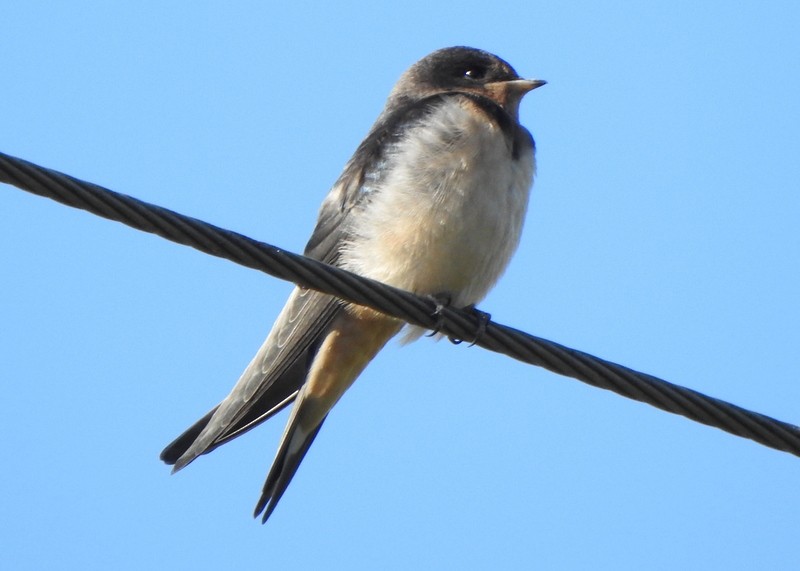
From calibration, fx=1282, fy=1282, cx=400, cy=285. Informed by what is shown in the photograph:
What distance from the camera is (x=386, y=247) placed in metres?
5.53

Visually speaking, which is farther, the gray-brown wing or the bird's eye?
the bird's eye

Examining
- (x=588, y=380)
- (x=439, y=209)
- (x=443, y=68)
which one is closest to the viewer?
(x=588, y=380)

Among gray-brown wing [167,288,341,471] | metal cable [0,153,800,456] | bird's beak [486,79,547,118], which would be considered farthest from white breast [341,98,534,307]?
metal cable [0,153,800,456]

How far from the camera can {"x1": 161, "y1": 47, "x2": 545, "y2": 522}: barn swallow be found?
5441 millimetres

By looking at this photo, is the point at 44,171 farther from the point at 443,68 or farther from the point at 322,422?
the point at 443,68

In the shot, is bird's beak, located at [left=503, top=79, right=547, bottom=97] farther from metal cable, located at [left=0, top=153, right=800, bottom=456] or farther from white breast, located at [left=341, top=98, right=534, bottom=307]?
metal cable, located at [left=0, top=153, right=800, bottom=456]

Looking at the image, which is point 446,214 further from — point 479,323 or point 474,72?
point 474,72

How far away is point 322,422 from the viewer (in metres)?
5.89

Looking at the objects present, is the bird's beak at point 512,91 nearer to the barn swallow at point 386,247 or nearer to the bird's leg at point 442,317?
the barn swallow at point 386,247

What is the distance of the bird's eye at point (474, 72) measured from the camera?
6.68 metres

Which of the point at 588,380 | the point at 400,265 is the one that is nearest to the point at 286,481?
the point at 400,265

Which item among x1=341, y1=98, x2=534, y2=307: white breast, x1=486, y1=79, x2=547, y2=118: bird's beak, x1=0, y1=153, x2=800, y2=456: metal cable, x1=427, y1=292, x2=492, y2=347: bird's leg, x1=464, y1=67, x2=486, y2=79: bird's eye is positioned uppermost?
x1=464, y1=67, x2=486, y2=79: bird's eye

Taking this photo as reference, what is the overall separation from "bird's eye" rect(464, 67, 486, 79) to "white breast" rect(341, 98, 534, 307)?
96cm

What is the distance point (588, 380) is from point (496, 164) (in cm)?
187
